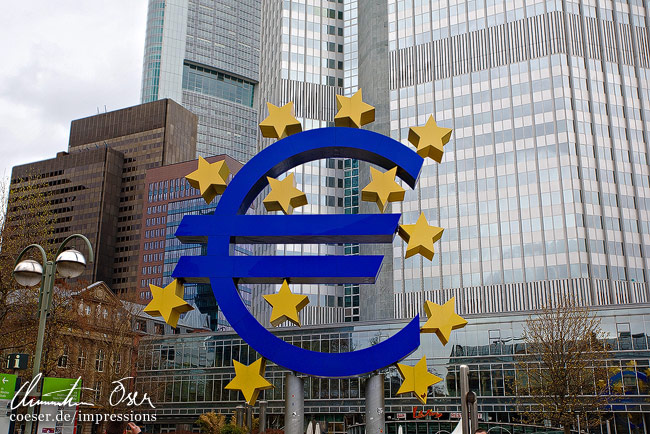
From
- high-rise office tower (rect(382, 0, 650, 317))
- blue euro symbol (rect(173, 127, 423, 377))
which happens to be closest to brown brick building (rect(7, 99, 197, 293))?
high-rise office tower (rect(382, 0, 650, 317))

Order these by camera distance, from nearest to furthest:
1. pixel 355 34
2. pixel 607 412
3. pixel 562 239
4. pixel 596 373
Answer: pixel 596 373 < pixel 607 412 < pixel 562 239 < pixel 355 34

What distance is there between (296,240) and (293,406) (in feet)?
17.7

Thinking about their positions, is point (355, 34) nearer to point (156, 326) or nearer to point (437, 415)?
point (156, 326)

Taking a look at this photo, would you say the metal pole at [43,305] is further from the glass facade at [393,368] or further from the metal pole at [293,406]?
the glass facade at [393,368]

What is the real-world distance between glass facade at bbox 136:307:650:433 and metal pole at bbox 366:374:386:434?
27466 mm

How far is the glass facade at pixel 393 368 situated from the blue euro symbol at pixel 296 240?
2863 cm

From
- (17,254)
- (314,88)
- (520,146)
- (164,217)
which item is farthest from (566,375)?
(164,217)

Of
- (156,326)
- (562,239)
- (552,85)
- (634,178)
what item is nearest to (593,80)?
(552,85)

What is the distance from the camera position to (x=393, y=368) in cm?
5459

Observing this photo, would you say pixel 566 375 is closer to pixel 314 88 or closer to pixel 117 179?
pixel 314 88

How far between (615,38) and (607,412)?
50.1 meters

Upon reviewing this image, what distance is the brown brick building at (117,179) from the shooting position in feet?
523

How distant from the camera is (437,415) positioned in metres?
52.8

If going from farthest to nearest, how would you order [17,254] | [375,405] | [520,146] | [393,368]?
[520,146]
[393,368]
[17,254]
[375,405]
